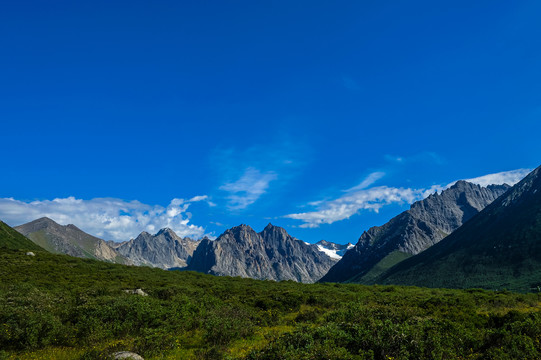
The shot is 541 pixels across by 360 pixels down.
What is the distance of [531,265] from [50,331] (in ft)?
804

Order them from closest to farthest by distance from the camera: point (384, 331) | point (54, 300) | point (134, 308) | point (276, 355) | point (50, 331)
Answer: point (276, 355) → point (384, 331) → point (50, 331) → point (134, 308) → point (54, 300)

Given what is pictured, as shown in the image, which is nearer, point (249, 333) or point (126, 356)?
point (126, 356)

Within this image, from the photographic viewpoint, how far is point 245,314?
29.9 m

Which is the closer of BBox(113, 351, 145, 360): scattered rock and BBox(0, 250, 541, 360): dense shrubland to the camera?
BBox(0, 250, 541, 360): dense shrubland

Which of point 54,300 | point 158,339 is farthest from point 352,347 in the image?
point 54,300

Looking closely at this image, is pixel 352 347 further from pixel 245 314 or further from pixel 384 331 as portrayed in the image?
pixel 245 314

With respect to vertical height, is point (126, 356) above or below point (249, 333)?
above

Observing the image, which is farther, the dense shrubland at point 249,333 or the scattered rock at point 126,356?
the scattered rock at point 126,356

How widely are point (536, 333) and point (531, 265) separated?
751 feet

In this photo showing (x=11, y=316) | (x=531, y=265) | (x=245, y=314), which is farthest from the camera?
(x=531, y=265)

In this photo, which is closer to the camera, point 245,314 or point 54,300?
point 245,314

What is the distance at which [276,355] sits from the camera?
13.6 m

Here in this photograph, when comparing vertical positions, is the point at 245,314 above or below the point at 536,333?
below

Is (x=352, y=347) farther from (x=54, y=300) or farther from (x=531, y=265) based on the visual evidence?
(x=531, y=265)
